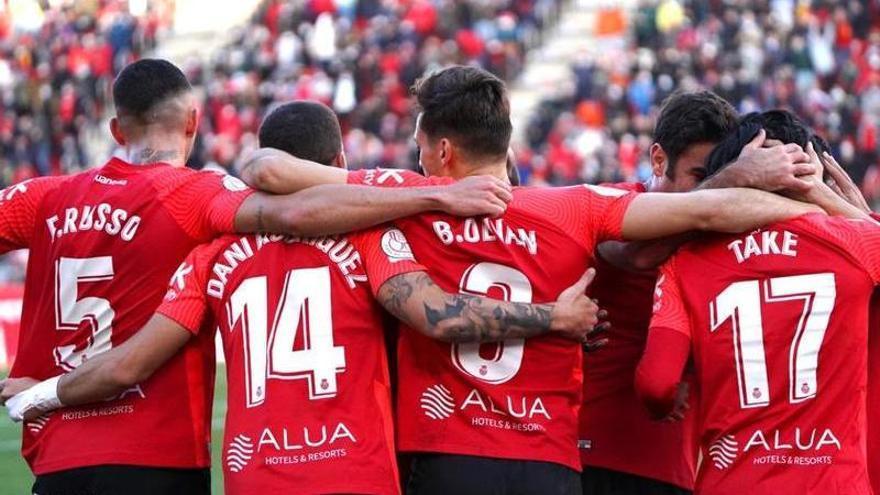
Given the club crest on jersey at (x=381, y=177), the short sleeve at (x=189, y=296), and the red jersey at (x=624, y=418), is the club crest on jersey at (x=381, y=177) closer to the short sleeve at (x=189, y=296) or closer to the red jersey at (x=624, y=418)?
the short sleeve at (x=189, y=296)

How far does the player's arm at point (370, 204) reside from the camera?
552cm

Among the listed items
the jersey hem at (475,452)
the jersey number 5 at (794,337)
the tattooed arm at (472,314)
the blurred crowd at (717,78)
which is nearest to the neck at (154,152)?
the tattooed arm at (472,314)

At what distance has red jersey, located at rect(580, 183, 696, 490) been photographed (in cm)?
634

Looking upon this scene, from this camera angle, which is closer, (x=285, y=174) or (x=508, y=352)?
(x=508, y=352)

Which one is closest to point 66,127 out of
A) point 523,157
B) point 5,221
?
point 523,157

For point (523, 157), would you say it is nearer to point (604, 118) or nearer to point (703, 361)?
point (604, 118)

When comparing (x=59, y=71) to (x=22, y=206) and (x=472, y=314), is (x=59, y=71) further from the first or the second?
(x=472, y=314)

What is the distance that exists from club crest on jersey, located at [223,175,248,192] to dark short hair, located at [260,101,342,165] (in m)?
0.16

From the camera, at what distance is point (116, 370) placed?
19.0 feet

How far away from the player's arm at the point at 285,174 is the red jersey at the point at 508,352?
335 mm

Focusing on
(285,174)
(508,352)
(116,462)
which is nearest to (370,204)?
(285,174)

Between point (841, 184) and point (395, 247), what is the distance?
1.63 meters

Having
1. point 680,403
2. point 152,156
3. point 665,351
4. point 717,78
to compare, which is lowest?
point 717,78

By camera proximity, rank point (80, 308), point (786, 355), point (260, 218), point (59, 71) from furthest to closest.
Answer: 1. point (59, 71)
2. point (80, 308)
3. point (260, 218)
4. point (786, 355)
